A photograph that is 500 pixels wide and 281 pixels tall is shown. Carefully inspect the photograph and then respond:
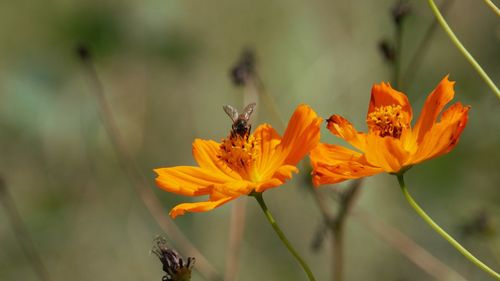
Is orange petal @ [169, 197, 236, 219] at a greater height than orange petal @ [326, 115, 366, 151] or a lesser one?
greater

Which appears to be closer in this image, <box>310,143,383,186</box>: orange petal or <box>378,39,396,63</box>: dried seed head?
<box>310,143,383,186</box>: orange petal

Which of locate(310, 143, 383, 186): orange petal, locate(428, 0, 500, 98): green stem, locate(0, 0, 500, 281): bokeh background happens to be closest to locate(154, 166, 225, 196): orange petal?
locate(310, 143, 383, 186): orange petal

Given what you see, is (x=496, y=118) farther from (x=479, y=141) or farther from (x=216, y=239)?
(x=216, y=239)

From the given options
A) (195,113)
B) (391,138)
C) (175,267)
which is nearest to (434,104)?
(391,138)

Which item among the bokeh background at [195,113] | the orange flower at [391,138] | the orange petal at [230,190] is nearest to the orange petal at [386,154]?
the orange flower at [391,138]

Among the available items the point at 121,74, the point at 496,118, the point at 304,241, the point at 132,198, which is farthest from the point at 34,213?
the point at 496,118

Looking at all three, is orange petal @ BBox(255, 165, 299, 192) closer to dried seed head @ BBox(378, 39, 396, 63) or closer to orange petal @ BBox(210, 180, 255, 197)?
orange petal @ BBox(210, 180, 255, 197)
